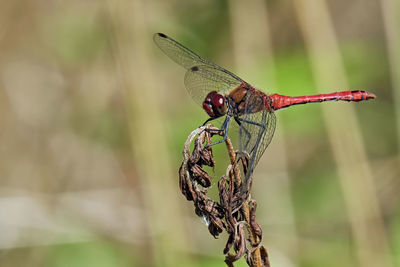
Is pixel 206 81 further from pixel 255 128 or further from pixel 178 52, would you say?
pixel 255 128

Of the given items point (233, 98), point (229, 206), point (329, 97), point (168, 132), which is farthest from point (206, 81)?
point (229, 206)

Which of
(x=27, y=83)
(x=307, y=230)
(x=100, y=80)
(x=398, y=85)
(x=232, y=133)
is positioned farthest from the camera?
(x=27, y=83)

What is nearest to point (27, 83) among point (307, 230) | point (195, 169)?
point (307, 230)

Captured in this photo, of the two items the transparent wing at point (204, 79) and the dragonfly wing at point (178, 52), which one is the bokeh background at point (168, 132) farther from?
the transparent wing at point (204, 79)

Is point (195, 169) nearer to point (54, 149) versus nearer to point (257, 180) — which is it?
point (257, 180)

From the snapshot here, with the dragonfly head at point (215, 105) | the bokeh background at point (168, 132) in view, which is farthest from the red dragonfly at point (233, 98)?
the bokeh background at point (168, 132)

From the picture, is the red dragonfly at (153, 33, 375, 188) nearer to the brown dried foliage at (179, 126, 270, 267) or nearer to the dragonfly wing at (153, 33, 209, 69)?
the dragonfly wing at (153, 33, 209, 69)
